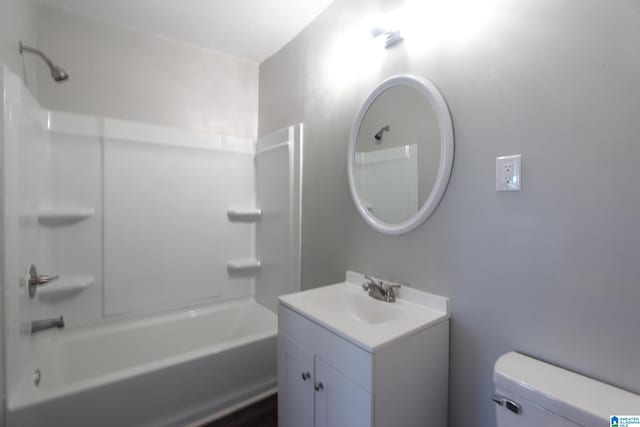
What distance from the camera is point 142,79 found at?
2.08 metres

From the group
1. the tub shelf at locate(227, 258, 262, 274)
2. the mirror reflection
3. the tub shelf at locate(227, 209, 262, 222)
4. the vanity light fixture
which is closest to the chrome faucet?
the tub shelf at locate(227, 258, 262, 274)

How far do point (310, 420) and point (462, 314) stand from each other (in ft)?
2.51

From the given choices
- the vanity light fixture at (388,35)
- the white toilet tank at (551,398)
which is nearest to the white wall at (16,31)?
the vanity light fixture at (388,35)

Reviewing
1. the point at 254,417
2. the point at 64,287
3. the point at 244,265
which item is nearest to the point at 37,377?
the point at 64,287

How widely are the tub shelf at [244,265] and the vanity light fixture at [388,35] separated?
1878 millimetres

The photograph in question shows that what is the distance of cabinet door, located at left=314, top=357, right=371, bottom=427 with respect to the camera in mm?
925

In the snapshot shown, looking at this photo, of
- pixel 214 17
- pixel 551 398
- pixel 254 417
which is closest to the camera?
pixel 551 398

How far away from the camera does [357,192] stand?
1561mm

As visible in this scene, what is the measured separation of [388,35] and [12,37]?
72.9 inches

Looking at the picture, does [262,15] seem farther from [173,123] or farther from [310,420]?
[310,420]

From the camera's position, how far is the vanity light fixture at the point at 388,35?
1330mm

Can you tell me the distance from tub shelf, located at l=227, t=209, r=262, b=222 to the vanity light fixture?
1.61 meters

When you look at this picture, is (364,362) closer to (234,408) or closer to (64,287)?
(234,408)

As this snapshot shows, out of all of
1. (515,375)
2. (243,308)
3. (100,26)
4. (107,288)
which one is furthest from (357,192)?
(100,26)
